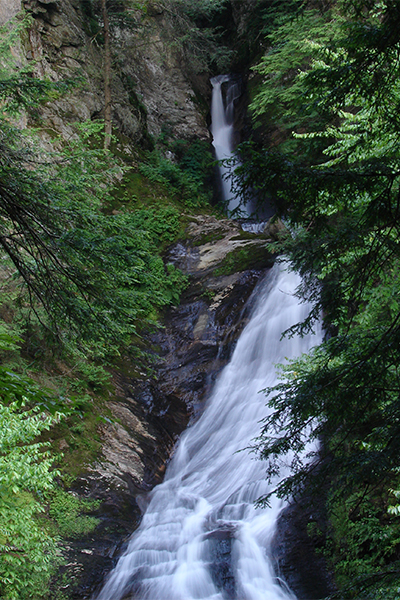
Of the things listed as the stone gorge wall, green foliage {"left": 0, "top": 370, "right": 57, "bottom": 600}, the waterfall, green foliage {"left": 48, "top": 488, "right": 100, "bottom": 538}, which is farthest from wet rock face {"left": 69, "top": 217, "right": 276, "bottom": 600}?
the waterfall

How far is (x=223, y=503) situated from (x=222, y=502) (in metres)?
0.04

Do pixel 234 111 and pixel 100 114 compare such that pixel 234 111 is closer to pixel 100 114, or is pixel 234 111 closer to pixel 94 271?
pixel 100 114

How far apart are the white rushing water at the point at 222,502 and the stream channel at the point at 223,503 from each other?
2 centimetres

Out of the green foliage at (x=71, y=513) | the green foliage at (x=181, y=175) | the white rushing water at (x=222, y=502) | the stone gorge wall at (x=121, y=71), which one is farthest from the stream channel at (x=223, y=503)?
the stone gorge wall at (x=121, y=71)

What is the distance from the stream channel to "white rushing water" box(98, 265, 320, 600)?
0.02 m

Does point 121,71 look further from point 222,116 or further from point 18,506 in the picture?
point 18,506

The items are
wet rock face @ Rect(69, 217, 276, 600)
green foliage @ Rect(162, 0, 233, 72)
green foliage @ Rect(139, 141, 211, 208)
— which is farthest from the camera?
green foliage @ Rect(162, 0, 233, 72)

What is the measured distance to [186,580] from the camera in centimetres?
691

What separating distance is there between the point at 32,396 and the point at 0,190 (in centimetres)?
213

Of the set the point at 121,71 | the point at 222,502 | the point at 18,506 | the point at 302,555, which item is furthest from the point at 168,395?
the point at 121,71

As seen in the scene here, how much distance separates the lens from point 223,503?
27.9 ft

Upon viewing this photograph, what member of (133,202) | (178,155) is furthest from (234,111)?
(133,202)

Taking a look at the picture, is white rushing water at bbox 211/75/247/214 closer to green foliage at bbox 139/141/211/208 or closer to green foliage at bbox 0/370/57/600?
green foliage at bbox 139/141/211/208

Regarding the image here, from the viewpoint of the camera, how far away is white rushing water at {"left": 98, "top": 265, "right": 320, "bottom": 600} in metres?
6.79
